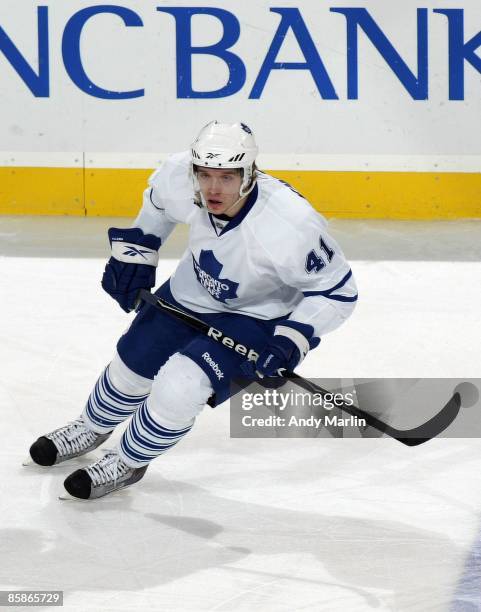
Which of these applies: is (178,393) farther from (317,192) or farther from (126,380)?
(317,192)

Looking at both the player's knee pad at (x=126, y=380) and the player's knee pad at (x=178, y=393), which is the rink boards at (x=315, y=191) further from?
the player's knee pad at (x=178, y=393)

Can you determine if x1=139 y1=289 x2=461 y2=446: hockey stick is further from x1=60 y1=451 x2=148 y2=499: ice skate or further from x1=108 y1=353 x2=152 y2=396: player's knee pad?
x1=60 y1=451 x2=148 y2=499: ice skate

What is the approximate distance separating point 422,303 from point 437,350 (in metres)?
0.48

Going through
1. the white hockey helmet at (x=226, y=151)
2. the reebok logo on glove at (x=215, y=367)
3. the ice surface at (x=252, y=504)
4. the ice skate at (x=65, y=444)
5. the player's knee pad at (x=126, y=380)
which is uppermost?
the white hockey helmet at (x=226, y=151)

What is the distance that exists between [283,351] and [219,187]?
0.38 metres

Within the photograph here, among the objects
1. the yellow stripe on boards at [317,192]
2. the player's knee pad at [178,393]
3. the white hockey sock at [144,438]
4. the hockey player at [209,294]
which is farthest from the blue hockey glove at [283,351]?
the yellow stripe on boards at [317,192]

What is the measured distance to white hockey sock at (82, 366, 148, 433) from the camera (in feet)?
9.54

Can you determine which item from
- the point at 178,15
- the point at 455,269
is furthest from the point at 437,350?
the point at 178,15

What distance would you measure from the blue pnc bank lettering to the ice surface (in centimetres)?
153

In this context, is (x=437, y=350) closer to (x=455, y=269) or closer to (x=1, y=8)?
(x=455, y=269)

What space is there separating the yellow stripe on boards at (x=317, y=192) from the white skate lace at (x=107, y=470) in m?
2.85

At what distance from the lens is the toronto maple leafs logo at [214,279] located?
277cm

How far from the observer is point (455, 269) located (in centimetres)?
469

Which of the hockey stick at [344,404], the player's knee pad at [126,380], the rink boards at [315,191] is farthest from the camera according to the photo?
the rink boards at [315,191]
